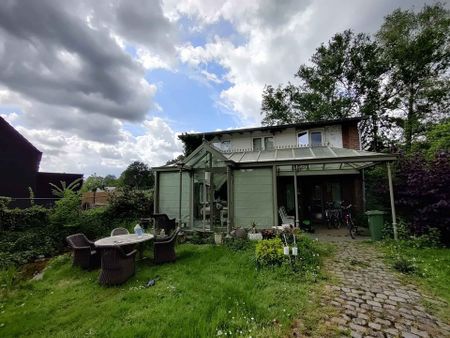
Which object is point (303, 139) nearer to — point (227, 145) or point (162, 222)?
point (227, 145)

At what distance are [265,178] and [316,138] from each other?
653 cm

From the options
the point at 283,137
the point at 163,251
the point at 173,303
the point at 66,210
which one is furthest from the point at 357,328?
the point at 283,137

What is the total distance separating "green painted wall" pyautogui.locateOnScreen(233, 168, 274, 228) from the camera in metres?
8.88

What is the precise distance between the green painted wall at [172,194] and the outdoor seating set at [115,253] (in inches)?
88.4

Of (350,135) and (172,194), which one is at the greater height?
(350,135)

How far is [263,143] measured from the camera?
1474 centimetres

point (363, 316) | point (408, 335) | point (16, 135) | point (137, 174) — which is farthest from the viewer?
point (137, 174)

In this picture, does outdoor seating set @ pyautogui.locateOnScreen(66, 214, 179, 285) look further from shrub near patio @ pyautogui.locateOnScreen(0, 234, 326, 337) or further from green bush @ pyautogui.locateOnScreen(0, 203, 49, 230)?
green bush @ pyautogui.locateOnScreen(0, 203, 49, 230)

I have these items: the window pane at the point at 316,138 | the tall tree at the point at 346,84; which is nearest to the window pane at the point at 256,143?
the window pane at the point at 316,138

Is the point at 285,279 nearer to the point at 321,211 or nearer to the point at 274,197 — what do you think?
the point at 274,197

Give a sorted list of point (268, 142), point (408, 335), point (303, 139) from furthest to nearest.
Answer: point (268, 142) < point (303, 139) < point (408, 335)

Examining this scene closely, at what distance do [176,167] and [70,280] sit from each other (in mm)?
5841

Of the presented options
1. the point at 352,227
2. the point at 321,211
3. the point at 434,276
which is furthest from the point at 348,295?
the point at 321,211

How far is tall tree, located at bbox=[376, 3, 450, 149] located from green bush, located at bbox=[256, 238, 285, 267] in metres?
17.2
